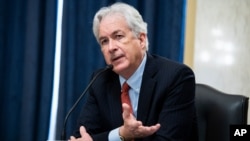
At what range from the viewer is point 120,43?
1.39 m

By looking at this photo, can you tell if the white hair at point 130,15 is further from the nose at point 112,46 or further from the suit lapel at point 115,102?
the suit lapel at point 115,102

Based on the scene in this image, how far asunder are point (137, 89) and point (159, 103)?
138 millimetres

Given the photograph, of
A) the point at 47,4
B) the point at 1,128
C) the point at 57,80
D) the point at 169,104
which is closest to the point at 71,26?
the point at 47,4

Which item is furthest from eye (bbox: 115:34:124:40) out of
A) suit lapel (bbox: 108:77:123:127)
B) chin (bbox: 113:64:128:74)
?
suit lapel (bbox: 108:77:123:127)

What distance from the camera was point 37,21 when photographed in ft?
6.92

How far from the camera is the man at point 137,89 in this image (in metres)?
1.29

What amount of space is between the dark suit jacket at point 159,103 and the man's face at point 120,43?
0.10 meters

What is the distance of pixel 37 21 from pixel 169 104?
122cm

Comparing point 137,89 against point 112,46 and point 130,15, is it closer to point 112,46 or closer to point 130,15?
point 112,46

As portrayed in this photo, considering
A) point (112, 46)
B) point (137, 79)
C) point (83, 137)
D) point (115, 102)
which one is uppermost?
point (112, 46)

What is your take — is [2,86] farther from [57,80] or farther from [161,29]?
[161,29]

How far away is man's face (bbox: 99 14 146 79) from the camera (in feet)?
4.55

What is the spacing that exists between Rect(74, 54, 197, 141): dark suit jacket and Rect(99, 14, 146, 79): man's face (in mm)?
102

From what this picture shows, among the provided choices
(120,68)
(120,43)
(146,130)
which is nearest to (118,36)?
(120,43)
